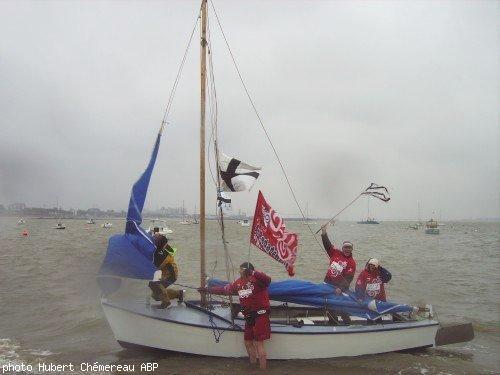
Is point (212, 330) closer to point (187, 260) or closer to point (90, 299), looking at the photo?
point (90, 299)

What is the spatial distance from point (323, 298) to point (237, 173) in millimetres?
3535

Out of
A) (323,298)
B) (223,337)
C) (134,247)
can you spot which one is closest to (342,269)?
(323,298)

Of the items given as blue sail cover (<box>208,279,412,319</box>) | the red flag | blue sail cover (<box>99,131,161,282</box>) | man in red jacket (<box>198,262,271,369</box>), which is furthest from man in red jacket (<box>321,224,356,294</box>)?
blue sail cover (<box>99,131,161,282</box>)

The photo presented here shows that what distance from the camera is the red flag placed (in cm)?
923

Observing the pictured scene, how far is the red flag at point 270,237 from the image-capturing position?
9.23 metres

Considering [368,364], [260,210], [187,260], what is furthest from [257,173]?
[187,260]

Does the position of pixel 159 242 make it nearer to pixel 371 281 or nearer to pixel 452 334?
pixel 371 281

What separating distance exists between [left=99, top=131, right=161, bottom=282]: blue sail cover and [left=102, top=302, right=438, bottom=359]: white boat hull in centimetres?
78

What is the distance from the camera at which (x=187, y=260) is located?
3064 centimetres

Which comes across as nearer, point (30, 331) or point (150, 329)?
point (150, 329)

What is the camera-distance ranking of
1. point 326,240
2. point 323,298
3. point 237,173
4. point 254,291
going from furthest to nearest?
point 326,240
point 237,173
point 323,298
point 254,291

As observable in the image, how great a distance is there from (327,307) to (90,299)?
37.1ft

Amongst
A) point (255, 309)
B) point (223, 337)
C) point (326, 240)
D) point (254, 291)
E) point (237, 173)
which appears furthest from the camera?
point (326, 240)

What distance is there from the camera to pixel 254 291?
8125 mm
